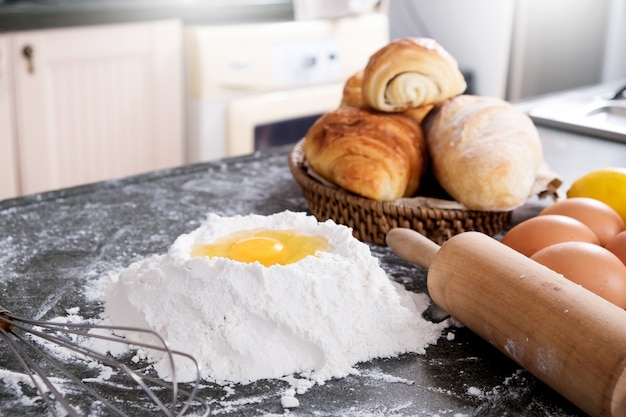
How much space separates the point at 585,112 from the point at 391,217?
2.44ft

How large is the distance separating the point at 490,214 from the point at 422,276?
6.3 inches

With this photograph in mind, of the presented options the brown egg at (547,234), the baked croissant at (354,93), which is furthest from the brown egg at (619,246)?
the baked croissant at (354,93)

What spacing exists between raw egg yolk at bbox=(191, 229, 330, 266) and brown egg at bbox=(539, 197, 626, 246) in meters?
0.32

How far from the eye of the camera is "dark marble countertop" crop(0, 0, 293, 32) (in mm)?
1893

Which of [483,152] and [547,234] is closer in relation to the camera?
[547,234]

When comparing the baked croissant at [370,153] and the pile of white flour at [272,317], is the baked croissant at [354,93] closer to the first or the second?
the baked croissant at [370,153]

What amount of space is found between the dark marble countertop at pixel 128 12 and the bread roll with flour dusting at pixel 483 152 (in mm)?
1156

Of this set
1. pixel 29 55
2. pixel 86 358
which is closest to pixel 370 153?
pixel 86 358

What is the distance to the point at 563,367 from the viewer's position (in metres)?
0.68

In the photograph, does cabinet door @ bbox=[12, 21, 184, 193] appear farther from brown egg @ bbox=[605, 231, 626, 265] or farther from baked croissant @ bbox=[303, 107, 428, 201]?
brown egg @ bbox=[605, 231, 626, 265]

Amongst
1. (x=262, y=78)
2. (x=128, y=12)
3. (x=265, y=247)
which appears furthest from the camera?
(x=262, y=78)

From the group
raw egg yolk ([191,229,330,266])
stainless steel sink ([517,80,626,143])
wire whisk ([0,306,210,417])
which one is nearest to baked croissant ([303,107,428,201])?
raw egg yolk ([191,229,330,266])

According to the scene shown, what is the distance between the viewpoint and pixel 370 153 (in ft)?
3.49

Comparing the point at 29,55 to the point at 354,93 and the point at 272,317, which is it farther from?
the point at 272,317
